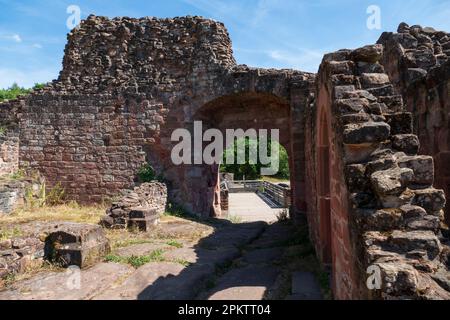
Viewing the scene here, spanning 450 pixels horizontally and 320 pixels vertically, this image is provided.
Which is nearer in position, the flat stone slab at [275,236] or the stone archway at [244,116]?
the flat stone slab at [275,236]

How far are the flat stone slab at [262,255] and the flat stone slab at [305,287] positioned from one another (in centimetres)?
123

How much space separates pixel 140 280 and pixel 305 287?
7.22 feet

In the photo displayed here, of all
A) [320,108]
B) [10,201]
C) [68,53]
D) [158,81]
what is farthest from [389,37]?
[10,201]

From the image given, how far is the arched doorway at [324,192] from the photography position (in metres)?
5.27

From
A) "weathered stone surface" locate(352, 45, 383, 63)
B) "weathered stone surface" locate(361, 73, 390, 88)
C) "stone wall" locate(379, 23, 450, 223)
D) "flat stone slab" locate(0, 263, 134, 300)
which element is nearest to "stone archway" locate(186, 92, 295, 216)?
"stone wall" locate(379, 23, 450, 223)

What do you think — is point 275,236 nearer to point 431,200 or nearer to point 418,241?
point 431,200

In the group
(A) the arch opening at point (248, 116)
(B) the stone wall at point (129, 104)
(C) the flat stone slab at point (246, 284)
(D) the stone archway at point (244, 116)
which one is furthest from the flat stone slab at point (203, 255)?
(A) the arch opening at point (248, 116)

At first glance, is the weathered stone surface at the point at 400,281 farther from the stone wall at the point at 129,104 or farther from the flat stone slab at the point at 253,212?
the flat stone slab at the point at 253,212

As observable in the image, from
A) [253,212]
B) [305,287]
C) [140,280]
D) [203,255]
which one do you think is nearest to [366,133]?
[305,287]

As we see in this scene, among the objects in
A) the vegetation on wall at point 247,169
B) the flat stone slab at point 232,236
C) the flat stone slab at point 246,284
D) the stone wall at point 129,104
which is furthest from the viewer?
the vegetation on wall at point 247,169

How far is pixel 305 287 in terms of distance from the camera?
187 inches

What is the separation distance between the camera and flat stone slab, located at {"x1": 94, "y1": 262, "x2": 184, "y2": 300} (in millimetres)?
4824
